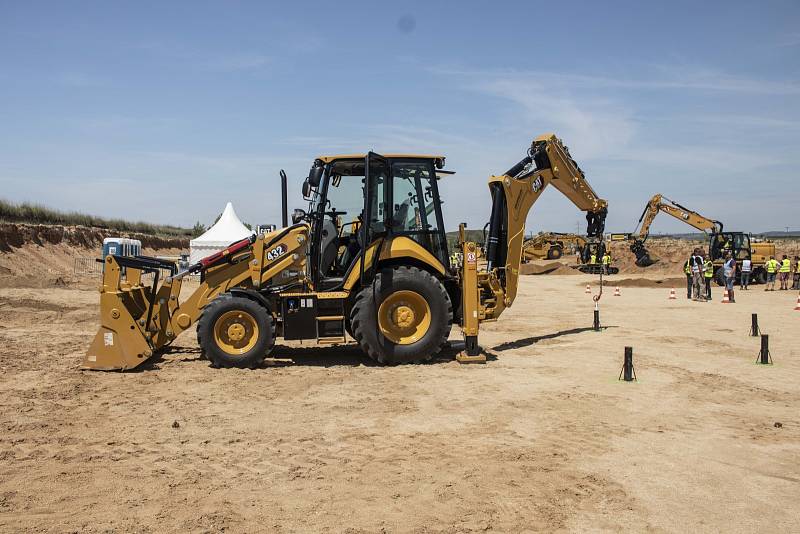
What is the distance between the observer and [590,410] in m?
7.50

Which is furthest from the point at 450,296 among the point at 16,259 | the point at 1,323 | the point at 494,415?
the point at 16,259

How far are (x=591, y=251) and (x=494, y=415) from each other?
37.0m

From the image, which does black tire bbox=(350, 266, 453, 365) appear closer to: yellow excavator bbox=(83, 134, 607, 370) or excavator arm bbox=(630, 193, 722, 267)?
yellow excavator bbox=(83, 134, 607, 370)

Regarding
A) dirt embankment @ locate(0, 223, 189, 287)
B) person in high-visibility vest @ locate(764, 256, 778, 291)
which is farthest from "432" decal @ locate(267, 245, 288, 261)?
person in high-visibility vest @ locate(764, 256, 778, 291)

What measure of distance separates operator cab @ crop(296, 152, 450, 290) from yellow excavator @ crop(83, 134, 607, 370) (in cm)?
2

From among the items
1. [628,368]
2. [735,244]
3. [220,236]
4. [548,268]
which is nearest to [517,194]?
[628,368]

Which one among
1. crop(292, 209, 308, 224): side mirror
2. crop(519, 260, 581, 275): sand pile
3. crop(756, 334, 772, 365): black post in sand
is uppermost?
crop(292, 209, 308, 224): side mirror

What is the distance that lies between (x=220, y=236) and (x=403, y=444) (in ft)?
94.0

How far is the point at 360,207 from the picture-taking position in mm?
10492

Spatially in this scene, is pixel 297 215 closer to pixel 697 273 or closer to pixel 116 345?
pixel 116 345

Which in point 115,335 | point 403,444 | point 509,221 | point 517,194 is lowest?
point 403,444

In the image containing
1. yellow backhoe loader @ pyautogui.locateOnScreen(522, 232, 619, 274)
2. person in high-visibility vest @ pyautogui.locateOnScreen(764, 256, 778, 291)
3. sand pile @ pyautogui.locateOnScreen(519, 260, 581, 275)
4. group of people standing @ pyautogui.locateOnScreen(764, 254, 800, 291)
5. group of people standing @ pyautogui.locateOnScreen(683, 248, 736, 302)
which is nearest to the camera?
group of people standing @ pyautogui.locateOnScreen(683, 248, 736, 302)

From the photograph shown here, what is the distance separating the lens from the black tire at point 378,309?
9.95 m

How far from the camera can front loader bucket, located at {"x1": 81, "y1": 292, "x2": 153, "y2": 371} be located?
31.2 ft
